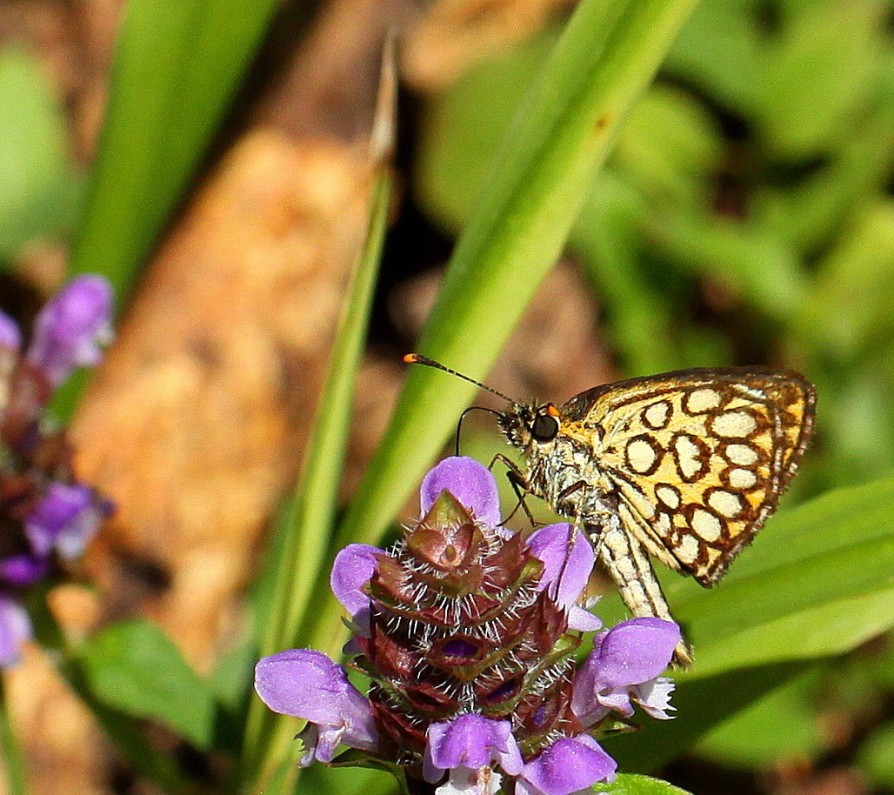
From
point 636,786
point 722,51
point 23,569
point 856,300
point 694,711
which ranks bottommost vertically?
point 23,569

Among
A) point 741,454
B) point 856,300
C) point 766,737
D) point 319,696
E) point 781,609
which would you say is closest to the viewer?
point 319,696

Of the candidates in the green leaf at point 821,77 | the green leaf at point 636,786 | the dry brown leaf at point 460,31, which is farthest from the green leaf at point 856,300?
the green leaf at point 636,786

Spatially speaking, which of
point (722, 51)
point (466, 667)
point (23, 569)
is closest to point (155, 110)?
point (23, 569)

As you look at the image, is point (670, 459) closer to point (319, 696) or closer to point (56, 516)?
point (319, 696)

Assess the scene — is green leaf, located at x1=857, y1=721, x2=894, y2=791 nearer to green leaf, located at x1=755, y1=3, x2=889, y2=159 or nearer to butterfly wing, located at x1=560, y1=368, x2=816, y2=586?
butterfly wing, located at x1=560, y1=368, x2=816, y2=586

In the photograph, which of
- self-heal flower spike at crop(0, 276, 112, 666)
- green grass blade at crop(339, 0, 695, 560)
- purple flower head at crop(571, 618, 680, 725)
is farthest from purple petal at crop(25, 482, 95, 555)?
purple flower head at crop(571, 618, 680, 725)

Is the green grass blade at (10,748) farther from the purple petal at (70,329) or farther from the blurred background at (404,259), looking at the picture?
the blurred background at (404,259)
